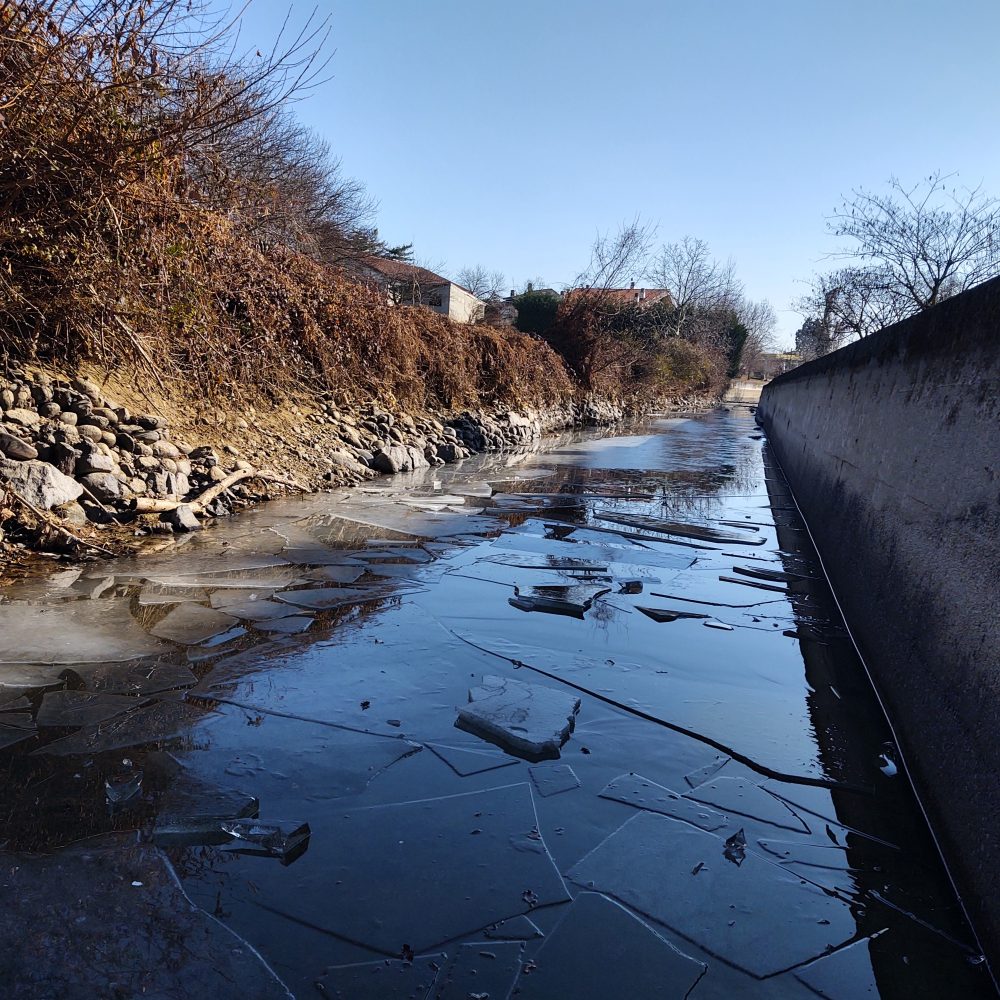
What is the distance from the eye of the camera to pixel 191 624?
3.78 m

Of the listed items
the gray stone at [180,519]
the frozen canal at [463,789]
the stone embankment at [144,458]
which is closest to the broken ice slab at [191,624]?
the frozen canal at [463,789]

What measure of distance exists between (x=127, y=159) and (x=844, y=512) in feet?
19.3

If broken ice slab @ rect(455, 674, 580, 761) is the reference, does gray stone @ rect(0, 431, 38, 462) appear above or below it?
above

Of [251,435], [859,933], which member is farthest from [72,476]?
[859,933]

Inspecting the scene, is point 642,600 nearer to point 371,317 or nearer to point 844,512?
point 844,512

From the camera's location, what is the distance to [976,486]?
271 centimetres

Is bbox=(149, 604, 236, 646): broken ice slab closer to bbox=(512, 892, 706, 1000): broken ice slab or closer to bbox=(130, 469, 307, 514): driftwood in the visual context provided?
bbox=(130, 469, 307, 514): driftwood

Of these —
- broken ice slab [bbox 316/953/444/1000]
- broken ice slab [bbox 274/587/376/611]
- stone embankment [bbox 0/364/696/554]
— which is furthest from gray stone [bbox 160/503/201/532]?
broken ice slab [bbox 316/953/444/1000]

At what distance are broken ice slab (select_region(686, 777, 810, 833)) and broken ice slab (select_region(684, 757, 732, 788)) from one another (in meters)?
0.02

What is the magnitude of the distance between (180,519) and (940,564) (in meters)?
5.04

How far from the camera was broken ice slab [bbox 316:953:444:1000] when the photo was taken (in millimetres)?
1596

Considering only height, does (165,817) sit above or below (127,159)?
below

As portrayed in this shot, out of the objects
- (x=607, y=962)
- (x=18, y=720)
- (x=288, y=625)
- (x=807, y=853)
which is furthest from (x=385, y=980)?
(x=288, y=625)

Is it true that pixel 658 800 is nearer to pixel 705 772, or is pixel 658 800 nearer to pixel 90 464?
pixel 705 772
